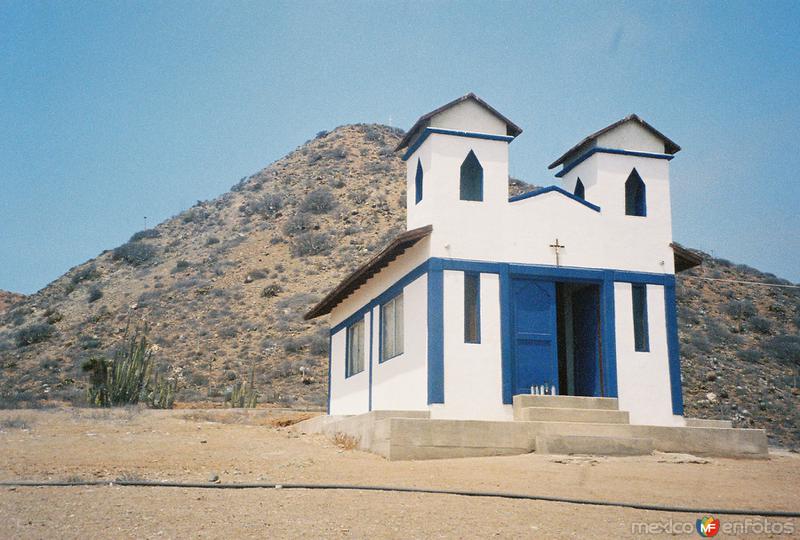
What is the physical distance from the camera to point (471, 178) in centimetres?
1695

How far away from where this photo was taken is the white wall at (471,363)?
50.8ft

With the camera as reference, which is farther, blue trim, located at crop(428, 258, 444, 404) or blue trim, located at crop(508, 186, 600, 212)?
blue trim, located at crop(508, 186, 600, 212)

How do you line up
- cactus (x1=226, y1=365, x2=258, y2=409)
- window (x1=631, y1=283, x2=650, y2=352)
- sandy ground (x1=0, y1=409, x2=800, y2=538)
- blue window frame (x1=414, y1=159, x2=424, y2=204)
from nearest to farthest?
sandy ground (x1=0, y1=409, x2=800, y2=538), window (x1=631, y1=283, x2=650, y2=352), blue window frame (x1=414, y1=159, x2=424, y2=204), cactus (x1=226, y1=365, x2=258, y2=409)

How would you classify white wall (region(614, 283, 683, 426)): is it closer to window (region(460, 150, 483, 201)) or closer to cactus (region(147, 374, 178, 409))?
window (region(460, 150, 483, 201))

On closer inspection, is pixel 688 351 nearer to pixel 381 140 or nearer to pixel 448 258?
pixel 448 258

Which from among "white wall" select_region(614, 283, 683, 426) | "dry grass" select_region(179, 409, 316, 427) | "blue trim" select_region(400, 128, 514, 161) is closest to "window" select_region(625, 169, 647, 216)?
"white wall" select_region(614, 283, 683, 426)

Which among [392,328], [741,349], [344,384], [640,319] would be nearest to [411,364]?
[392,328]

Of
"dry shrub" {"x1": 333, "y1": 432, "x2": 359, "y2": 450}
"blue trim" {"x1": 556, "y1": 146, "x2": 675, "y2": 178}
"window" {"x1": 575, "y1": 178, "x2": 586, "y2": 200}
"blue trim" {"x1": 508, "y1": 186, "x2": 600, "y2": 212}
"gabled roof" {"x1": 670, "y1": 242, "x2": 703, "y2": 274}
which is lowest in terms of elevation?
"dry shrub" {"x1": 333, "y1": 432, "x2": 359, "y2": 450}

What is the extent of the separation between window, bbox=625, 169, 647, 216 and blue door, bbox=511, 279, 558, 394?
9.26 ft

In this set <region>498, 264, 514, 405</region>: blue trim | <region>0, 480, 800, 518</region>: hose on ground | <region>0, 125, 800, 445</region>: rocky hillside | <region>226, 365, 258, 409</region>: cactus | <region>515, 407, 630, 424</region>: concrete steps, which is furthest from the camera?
<region>0, 125, 800, 445</region>: rocky hillside

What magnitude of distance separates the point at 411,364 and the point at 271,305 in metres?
28.1

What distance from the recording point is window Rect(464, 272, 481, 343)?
627 inches

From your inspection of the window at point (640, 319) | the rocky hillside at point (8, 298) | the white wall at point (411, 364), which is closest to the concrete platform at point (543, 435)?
the white wall at point (411, 364)

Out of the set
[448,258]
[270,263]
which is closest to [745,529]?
[448,258]
